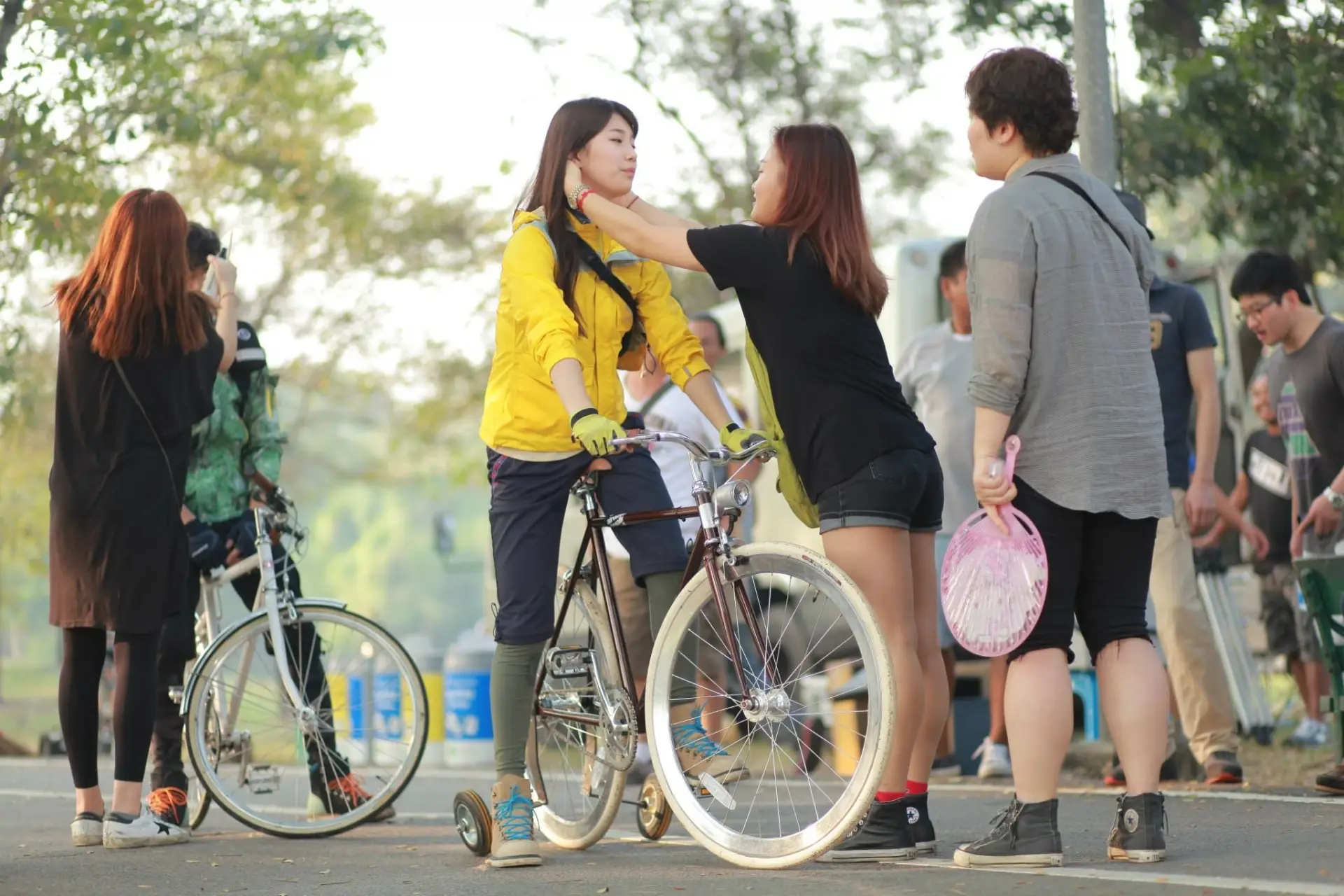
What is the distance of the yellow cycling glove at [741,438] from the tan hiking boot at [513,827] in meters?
1.07

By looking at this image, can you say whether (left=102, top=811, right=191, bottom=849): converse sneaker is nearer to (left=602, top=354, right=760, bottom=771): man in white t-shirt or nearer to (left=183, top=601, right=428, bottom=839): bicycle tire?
(left=183, top=601, right=428, bottom=839): bicycle tire

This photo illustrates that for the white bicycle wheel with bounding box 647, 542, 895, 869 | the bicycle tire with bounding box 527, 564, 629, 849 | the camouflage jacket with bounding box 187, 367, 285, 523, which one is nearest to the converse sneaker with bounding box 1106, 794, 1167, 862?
the white bicycle wheel with bounding box 647, 542, 895, 869

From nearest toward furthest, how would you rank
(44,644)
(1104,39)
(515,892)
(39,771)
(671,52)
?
(515,892) → (1104,39) → (39,771) → (671,52) → (44,644)

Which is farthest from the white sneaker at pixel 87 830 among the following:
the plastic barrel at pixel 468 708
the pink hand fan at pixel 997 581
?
the plastic barrel at pixel 468 708

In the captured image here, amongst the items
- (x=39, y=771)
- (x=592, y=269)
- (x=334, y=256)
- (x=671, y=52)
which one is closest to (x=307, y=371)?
(x=334, y=256)

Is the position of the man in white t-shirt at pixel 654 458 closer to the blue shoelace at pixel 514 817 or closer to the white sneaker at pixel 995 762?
the white sneaker at pixel 995 762

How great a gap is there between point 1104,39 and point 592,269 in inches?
158

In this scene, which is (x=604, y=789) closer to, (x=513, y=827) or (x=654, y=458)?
(x=513, y=827)

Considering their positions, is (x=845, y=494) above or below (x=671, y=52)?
below

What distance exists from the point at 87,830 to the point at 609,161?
9.00ft

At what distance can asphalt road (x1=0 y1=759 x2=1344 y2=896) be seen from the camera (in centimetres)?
423

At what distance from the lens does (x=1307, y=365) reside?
708cm

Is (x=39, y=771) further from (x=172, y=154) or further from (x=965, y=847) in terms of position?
(x=172, y=154)

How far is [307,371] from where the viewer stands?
30.3 m
